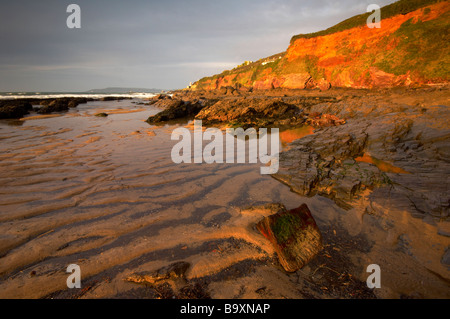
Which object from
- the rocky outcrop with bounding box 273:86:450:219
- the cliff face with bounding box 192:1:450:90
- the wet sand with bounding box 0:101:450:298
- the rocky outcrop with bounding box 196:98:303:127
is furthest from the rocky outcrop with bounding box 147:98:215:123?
the cliff face with bounding box 192:1:450:90

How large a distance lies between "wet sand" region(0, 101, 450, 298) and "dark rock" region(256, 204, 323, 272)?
0.45 ft

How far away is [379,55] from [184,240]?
41632mm

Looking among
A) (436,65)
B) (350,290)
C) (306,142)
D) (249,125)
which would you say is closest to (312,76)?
(436,65)

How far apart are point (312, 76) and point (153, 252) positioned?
158 feet

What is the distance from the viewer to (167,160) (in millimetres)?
6598

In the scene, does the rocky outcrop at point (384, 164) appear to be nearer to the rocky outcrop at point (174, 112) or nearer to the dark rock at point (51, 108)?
the rocky outcrop at point (174, 112)

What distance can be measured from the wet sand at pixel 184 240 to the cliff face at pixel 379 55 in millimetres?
31454

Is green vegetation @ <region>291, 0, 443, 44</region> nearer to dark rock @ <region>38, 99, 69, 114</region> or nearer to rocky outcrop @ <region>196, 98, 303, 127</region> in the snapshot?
rocky outcrop @ <region>196, 98, 303, 127</region>

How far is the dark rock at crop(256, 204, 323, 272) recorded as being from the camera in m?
2.64

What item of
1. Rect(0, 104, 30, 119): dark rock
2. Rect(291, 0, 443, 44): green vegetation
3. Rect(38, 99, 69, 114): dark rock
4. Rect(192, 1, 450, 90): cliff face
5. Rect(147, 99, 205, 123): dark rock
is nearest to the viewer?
Rect(147, 99, 205, 123): dark rock

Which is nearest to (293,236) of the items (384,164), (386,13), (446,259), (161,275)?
(161,275)

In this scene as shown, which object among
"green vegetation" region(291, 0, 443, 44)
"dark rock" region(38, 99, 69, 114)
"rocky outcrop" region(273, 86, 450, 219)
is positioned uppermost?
"green vegetation" region(291, 0, 443, 44)
